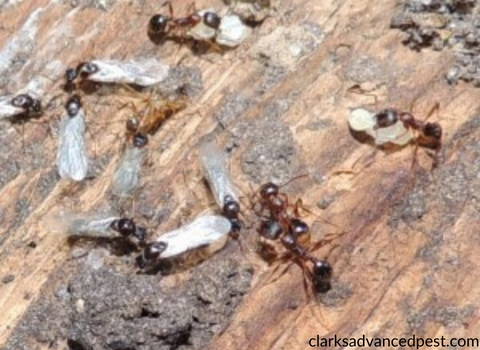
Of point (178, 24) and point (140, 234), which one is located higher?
point (178, 24)

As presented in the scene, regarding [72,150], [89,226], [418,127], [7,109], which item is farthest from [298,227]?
[7,109]

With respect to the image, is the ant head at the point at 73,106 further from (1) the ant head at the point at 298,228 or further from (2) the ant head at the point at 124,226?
(1) the ant head at the point at 298,228

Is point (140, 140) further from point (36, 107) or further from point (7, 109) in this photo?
point (7, 109)

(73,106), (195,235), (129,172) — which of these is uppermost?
(73,106)

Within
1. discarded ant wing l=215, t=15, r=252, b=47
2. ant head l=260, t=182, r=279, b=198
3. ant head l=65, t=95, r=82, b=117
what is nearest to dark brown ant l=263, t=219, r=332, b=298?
ant head l=260, t=182, r=279, b=198

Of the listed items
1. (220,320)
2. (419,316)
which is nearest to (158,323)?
(220,320)

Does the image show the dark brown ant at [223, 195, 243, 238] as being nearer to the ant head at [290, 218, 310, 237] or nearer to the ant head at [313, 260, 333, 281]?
the ant head at [290, 218, 310, 237]
